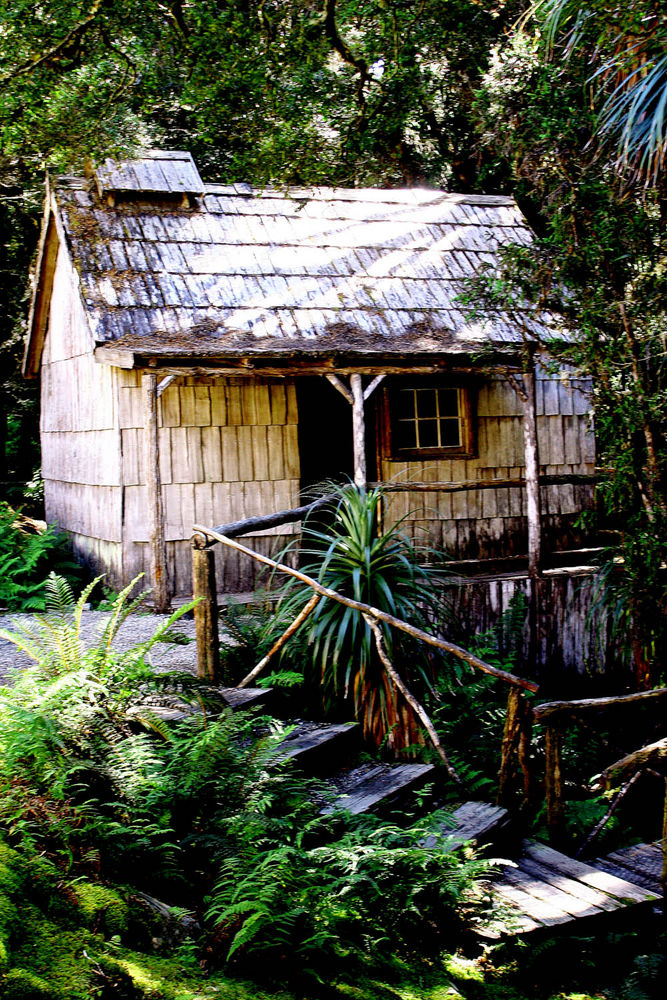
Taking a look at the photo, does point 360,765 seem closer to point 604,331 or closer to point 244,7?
point 604,331

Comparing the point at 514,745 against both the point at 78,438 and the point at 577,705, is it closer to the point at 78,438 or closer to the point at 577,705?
the point at 577,705

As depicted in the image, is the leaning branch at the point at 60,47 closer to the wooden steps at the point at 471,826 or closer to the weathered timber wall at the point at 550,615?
the weathered timber wall at the point at 550,615

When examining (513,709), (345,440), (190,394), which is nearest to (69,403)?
(190,394)

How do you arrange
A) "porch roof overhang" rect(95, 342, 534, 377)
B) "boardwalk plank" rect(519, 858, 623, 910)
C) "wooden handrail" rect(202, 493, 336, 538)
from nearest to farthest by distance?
1. "boardwalk plank" rect(519, 858, 623, 910)
2. "wooden handrail" rect(202, 493, 336, 538)
3. "porch roof overhang" rect(95, 342, 534, 377)

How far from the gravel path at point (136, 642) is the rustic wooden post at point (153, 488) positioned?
1.53ft

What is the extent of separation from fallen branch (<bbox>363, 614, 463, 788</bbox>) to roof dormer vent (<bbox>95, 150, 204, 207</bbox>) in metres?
7.09

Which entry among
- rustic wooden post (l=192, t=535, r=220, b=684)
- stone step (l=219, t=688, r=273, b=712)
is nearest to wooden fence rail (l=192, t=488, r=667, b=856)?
rustic wooden post (l=192, t=535, r=220, b=684)

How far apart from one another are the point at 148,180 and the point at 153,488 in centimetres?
419

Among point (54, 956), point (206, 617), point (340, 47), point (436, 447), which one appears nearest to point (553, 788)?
point (206, 617)

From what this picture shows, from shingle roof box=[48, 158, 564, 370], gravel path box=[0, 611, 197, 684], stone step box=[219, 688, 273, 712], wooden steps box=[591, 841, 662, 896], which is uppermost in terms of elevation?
shingle roof box=[48, 158, 564, 370]

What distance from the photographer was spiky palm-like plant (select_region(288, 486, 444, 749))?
18.9ft

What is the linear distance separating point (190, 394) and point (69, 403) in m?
2.81

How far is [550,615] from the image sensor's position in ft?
30.3

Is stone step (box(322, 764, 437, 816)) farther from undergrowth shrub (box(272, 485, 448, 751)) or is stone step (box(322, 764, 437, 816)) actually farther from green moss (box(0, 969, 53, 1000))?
green moss (box(0, 969, 53, 1000))
